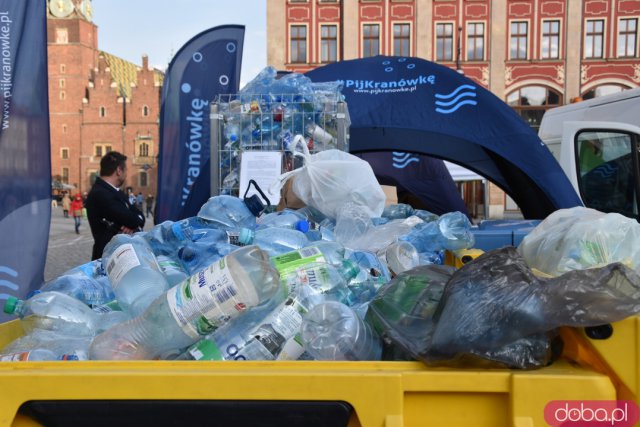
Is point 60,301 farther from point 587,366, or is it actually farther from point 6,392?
point 587,366

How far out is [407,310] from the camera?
5.89ft

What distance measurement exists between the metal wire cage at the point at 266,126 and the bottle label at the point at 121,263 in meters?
2.10

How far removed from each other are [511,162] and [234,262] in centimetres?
521

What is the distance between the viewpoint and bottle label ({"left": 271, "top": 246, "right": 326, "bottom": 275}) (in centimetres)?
219

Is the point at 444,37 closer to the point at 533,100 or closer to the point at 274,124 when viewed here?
the point at 533,100

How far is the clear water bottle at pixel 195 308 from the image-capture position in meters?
1.70

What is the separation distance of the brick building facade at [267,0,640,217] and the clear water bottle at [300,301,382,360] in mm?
33740

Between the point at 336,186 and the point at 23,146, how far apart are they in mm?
2519

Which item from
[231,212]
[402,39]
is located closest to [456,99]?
[231,212]

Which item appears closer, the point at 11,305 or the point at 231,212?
the point at 11,305

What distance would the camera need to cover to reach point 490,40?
114 ft

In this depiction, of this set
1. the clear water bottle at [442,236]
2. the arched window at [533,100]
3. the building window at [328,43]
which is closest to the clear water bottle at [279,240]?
the clear water bottle at [442,236]

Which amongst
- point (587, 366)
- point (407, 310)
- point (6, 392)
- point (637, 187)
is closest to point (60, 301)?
point (6, 392)

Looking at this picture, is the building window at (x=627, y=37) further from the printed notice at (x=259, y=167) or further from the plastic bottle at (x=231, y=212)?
the plastic bottle at (x=231, y=212)
